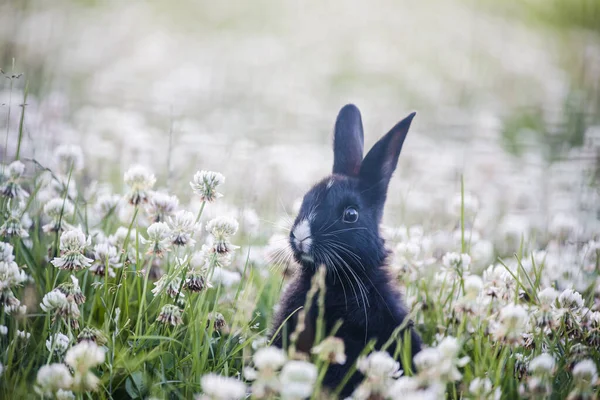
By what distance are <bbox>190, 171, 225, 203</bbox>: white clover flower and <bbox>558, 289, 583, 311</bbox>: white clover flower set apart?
1618 millimetres

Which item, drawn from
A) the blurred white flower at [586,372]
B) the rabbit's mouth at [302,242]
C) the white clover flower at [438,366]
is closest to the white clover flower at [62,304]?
the rabbit's mouth at [302,242]

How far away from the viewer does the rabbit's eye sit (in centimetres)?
332

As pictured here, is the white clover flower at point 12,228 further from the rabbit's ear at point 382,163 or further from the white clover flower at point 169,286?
the rabbit's ear at point 382,163

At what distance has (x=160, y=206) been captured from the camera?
10.4 ft

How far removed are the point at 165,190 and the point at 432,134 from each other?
4796mm

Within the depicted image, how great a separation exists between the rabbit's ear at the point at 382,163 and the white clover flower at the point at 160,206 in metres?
0.98

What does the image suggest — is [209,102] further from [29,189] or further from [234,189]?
[29,189]

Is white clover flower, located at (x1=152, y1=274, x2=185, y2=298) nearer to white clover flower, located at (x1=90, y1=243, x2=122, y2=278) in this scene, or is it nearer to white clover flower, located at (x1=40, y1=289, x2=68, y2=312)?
white clover flower, located at (x1=90, y1=243, x2=122, y2=278)

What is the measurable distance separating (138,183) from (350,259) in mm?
1052

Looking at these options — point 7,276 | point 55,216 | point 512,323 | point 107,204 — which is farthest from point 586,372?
point 107,204

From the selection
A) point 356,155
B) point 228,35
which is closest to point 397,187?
point 356,155

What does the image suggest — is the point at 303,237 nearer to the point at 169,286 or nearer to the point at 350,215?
the point at 350,215

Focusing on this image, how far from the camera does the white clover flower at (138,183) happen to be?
303cm

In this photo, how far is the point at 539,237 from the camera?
512 cm
